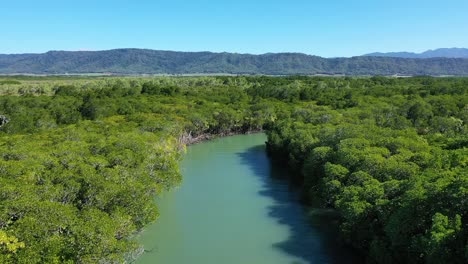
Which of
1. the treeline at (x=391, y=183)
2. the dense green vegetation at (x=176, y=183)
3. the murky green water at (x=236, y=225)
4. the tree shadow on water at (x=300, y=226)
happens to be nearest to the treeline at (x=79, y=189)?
the dense green vegetation at (x=176, y=183)

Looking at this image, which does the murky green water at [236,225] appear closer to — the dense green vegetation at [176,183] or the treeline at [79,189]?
the dense green vegetation at [176,183]

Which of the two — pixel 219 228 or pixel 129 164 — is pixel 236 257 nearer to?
pixel 219 228

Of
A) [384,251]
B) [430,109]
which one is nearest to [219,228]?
[384,251]

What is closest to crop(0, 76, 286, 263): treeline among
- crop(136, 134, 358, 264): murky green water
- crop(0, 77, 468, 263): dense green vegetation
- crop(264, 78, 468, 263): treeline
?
crop(0, 77, 468, 263): dense green vegetation

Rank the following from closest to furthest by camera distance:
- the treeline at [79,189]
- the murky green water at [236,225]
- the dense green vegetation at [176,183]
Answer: the treeline at [79,189], the dense green vegetation at [176,183], the murky green water at [236,225]

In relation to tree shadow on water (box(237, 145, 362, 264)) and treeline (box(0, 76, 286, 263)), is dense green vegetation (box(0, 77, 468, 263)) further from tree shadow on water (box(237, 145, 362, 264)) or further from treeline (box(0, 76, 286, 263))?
tree shadow on water (box(237, 145, 362, 264))

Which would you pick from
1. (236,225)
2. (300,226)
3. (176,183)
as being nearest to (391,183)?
(300,226)

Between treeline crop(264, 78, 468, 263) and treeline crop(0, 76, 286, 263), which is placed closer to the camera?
treeline crop(0, 76, 286, 263)

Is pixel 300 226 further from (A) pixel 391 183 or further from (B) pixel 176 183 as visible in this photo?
(B) pixel 176 183
